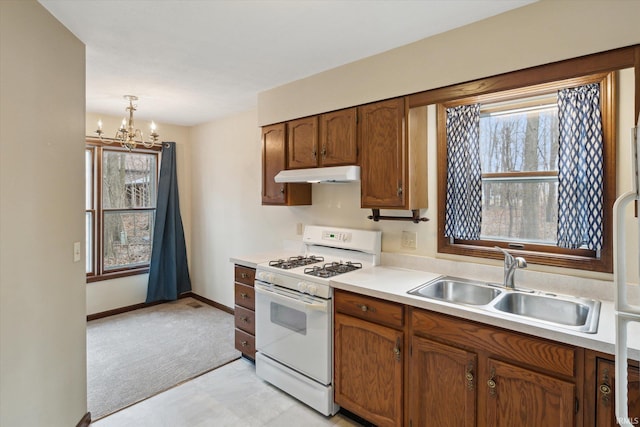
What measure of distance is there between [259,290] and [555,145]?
90.4 inches

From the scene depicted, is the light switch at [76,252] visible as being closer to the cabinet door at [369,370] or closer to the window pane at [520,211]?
the cabinet door at [369,370]

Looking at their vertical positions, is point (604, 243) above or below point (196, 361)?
above

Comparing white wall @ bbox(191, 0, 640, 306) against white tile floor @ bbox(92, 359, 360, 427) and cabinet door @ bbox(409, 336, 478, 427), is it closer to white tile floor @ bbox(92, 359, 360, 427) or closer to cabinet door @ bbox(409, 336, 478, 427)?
cabinet door @ bbox(409, 336, 478, 427)

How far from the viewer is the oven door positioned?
2299 millimetres

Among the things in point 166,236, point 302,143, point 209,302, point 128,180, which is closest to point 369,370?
point 302,143

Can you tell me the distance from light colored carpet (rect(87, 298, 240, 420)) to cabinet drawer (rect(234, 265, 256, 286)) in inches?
30.7

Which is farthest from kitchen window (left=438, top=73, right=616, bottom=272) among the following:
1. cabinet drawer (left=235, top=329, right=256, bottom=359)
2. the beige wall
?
cabinet drawer (left=235, top=329, right=256, bottom=359)

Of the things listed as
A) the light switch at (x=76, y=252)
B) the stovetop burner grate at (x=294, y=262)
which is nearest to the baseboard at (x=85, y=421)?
the light switch at (x=76, y=252)

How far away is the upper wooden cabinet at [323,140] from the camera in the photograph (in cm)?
256

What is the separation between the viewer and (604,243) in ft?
5.97

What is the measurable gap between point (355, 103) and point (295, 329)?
1.74 metres

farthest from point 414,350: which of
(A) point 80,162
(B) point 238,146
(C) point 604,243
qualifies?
(B) point 238,146

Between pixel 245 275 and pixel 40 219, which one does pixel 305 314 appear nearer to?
pixel 245 275

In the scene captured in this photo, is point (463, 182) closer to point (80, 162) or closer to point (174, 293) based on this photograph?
point (80, 162)
